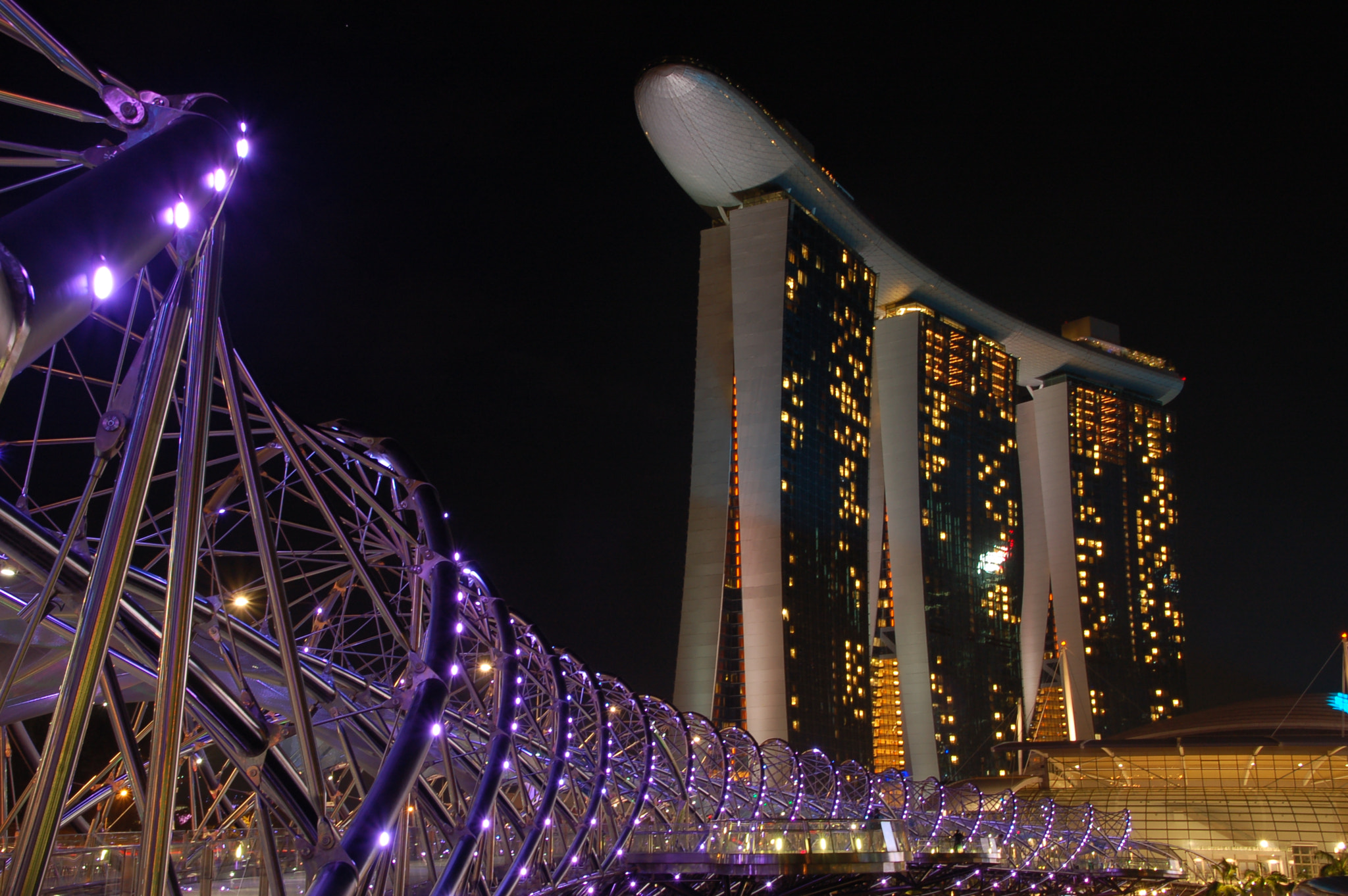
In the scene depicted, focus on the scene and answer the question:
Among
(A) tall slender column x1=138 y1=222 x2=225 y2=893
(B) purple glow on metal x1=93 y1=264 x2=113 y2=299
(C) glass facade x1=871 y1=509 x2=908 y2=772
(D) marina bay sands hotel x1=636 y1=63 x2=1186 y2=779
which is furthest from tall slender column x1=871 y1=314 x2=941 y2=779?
(B) purple glow on metal x1=93 y1=264 x2=113 y2=299

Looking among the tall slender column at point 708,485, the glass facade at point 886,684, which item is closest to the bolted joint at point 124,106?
the tall slender column at point 708,485

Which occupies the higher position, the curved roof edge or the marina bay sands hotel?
the curved roof edge

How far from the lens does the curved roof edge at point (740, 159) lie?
87.8 meters

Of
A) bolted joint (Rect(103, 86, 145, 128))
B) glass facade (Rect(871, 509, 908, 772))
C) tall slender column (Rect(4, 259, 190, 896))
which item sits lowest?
tall slender column (Rect(4, 259, 190, 896))

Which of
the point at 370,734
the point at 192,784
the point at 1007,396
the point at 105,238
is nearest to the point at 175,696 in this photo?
the point at 105,238

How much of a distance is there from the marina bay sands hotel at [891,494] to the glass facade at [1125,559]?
1.15ft

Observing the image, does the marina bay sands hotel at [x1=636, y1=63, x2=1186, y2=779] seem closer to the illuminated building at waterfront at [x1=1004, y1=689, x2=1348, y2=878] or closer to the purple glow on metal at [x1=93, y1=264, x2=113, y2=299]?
the illuminated building at waterfront at [x1=1004, y1=689, x2=1348, y2=878]

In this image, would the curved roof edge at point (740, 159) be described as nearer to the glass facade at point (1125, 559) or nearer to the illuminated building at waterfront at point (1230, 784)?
the glass facade at point (1125, 559)

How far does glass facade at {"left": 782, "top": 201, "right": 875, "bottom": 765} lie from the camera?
89250 millimetres

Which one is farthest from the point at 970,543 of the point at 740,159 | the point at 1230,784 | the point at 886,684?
the point at 740,159

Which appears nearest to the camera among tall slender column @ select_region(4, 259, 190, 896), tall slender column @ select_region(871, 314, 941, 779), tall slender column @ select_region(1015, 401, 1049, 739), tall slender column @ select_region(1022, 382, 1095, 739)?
tall slender column @ select_region(4, 259, 190, 896)

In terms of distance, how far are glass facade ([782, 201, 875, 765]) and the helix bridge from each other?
1641 inches

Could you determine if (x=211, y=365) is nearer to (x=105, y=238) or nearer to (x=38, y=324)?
(x=105, y=238)

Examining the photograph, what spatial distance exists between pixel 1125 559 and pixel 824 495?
229 ft
